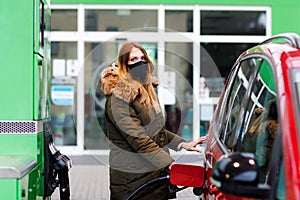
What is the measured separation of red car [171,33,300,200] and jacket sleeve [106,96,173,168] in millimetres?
661

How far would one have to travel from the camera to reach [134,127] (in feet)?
16.5

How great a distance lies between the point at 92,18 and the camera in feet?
47.6

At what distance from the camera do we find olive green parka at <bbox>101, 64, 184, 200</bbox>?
5016 mm

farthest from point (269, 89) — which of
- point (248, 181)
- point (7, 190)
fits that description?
point (7, 190)

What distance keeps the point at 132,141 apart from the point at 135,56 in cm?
66

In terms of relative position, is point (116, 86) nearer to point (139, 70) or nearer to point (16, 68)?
point (139, 70)

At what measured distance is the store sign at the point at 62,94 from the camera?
1440 centimetres

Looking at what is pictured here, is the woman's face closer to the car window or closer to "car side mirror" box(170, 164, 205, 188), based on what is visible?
the car window

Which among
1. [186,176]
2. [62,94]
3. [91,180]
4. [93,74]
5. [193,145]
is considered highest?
[93,74]

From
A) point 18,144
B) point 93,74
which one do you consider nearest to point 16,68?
point 18,144

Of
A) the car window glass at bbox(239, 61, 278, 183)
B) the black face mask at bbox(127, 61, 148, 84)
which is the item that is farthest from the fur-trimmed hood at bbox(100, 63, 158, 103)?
the car window glass at bbox(239, 61, 278, 183)

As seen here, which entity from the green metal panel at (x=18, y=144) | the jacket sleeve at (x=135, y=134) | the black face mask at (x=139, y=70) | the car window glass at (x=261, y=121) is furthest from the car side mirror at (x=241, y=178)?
the black face mask at (x=139, y=70)

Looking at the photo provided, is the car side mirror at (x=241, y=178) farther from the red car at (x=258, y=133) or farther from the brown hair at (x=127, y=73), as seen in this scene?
the brown hair at (x=127, y=73)

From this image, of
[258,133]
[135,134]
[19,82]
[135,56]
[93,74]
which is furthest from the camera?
[93,74]
